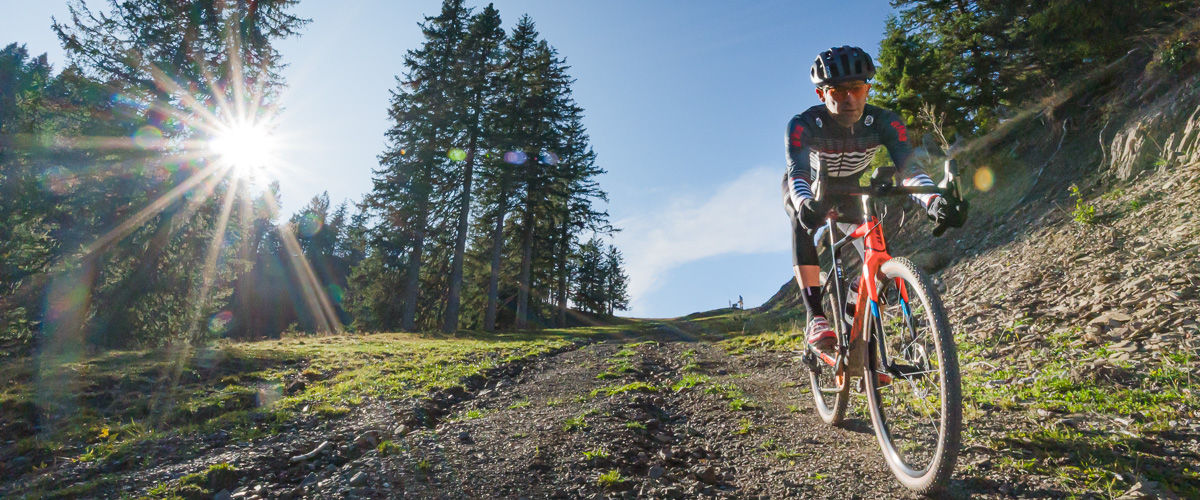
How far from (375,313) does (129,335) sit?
36.5 ft

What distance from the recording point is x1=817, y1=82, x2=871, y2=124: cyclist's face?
352 cm

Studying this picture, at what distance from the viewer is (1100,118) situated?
465 inches

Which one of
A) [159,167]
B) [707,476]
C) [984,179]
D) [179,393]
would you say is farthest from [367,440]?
[984,179]

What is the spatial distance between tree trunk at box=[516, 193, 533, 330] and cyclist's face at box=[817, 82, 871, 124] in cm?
2264

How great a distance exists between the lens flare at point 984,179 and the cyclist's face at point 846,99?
14.0 metres

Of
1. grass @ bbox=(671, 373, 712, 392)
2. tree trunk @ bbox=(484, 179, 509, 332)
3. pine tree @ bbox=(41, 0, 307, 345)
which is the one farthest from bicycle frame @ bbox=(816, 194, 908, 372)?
tree trunk @ bbox=(484, 179, 509, 332)

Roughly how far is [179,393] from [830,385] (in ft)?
26.8

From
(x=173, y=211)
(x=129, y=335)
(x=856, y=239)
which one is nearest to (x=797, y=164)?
(x=856, y=239)

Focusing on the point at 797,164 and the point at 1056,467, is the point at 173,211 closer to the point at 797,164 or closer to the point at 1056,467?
the point at 797,164


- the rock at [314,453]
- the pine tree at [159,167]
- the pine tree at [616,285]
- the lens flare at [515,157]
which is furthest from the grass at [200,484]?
the pine tree at [616,285]

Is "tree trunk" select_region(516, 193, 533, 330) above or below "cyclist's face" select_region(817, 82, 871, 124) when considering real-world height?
above

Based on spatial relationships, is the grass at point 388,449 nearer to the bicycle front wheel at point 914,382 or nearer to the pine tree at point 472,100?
the bicycle front wheel at point 914,382

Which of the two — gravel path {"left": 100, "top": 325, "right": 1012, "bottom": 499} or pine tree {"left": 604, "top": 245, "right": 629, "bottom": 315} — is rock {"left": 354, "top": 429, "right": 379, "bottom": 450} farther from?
pine tree {"left": 604, "top": 245, "right": 629, "bottom": 315}

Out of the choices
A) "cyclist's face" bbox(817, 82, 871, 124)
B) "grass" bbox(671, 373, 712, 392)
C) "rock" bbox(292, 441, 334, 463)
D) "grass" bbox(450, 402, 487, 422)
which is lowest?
"rock" bbox(292, 441, 334, 463)
